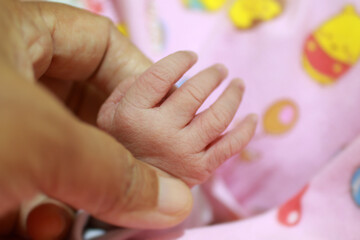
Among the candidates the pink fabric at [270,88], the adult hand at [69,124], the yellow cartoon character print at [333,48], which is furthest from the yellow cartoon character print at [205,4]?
the adult hand at [69,124]

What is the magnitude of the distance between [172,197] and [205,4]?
1.41ft

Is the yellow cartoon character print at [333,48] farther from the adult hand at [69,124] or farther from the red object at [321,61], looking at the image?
the adult hand at [69,124]

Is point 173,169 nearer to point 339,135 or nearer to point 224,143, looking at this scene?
point 224,143

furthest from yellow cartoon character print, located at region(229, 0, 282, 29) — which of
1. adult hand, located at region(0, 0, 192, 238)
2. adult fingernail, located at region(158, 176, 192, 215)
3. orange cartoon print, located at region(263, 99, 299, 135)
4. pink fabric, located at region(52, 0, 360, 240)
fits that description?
adult fingernail, located at region(158, 176, 192, 215)

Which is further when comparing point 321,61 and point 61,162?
point 321,61

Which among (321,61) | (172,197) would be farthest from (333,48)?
(172,197)

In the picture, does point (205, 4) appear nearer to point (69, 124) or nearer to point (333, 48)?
point (333, 48)

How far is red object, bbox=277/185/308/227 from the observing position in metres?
0.50

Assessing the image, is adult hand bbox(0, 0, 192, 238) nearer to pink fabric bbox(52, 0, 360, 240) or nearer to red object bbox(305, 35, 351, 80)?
pink fabric bbox(52, 0, 360, 240)

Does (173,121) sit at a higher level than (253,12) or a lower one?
lower

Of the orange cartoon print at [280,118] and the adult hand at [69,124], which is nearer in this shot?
the adult hand at [69,124]

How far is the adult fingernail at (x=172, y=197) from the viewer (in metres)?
0.35

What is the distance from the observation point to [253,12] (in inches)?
25.8

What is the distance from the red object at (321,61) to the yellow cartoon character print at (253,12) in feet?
0.24
